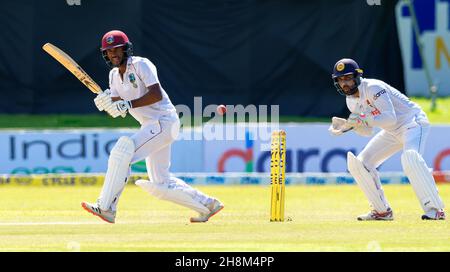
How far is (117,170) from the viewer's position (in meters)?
9.22

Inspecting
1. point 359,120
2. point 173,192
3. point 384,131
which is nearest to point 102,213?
point 173,192

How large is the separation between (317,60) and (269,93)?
790 mm

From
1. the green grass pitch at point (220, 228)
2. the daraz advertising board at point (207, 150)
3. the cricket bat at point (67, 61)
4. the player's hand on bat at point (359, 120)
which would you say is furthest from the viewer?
the daraz advertising board at point (207, 150)

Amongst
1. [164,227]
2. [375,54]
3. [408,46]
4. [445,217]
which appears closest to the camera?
[164,227]

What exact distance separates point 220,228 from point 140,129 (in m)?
1.03

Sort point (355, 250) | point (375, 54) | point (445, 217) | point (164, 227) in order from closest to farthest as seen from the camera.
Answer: point (355, 250) → point (164, 227) → point (445, 217) → point (375, 54)

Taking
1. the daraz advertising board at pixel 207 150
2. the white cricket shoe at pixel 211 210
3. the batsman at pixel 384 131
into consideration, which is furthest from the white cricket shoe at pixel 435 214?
the daraz advertising board at pixel 207 150

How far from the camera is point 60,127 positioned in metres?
16.3

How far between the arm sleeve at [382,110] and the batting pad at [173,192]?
1.45m

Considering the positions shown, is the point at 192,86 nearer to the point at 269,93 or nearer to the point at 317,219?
the point at 269,93

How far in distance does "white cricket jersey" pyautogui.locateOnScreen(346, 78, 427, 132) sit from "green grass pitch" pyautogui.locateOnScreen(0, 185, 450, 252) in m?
0.73

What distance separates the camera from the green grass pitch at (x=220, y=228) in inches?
314

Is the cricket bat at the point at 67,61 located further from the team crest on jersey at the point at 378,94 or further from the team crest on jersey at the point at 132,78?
the team crest on jersey at the point at 378,94
